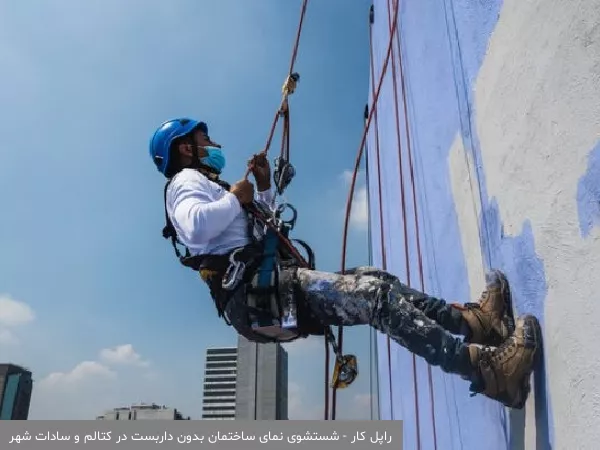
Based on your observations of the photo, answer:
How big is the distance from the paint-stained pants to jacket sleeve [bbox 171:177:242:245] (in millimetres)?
364

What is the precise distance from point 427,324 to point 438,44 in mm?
1885

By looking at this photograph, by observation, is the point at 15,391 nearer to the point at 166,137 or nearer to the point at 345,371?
the point at 166,137

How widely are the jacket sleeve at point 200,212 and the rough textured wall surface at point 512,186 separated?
108 cm

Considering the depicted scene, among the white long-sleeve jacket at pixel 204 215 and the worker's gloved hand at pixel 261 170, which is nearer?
the white long-sleeve jacket at pixel 204 215

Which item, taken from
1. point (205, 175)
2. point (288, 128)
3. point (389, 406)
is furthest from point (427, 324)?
point (389, 406)

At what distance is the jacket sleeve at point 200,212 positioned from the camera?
6.95 feet

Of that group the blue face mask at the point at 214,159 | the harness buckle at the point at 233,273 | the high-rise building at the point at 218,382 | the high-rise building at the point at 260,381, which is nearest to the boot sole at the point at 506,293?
the harness buckle at the point at 233,273

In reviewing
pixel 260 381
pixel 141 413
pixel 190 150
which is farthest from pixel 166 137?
pixel 141 413

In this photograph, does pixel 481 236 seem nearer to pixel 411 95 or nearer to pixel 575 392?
pixel 575 392

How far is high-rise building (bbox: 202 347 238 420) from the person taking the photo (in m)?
44.9

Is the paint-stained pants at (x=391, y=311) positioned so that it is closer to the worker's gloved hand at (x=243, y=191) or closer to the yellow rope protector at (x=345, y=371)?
the yellow rope protector at (x=345, y=371)

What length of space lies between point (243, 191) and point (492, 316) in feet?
3.56

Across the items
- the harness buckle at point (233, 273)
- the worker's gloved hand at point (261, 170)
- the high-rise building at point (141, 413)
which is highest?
the high-rise building at point (141, 413)

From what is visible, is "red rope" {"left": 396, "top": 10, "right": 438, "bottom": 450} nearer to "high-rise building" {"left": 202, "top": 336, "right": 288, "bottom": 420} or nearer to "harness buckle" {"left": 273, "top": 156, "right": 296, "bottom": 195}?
"harness buckle" {"left": 273, "top": 156, "right": 296, "bottom": 195}
